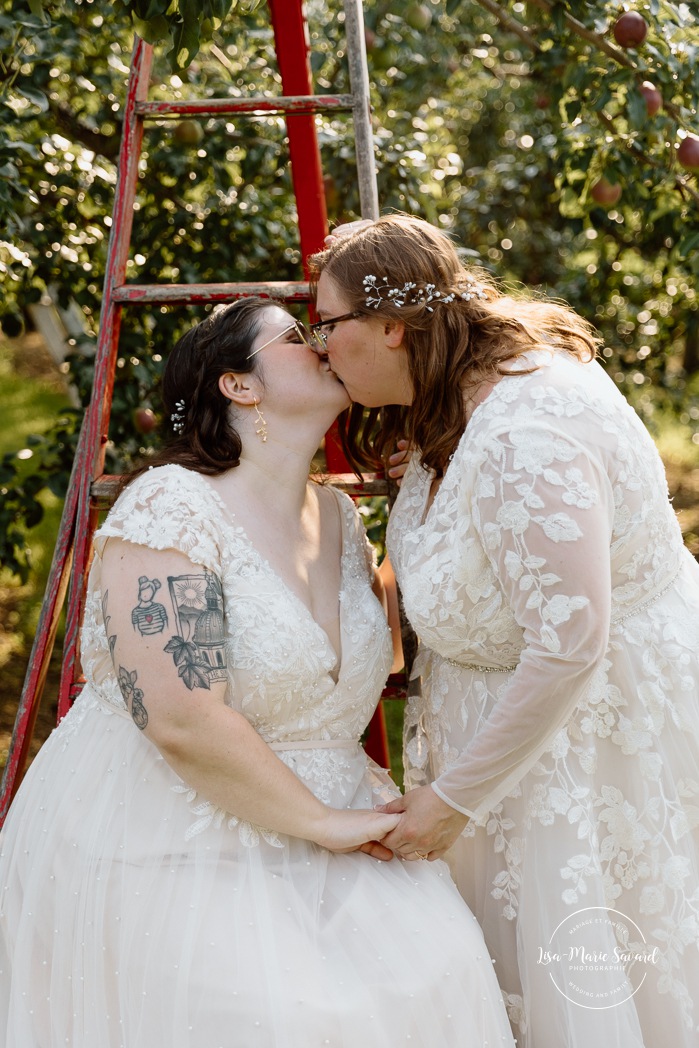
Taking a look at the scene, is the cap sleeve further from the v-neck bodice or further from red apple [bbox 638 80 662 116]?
red apple [bbox 638 80 662 116]

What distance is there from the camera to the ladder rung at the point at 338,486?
2.25 m

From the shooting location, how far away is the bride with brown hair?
1.71 meters

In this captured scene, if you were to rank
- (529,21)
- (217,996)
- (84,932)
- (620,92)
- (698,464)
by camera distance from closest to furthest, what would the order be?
1. (217,996)
2. (84,932)
3. (620,92)
4. (529,21)
5. (698,464)

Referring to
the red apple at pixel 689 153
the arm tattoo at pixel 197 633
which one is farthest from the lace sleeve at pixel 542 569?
the red apple at pixel 689 153

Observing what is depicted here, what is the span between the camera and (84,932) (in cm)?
179

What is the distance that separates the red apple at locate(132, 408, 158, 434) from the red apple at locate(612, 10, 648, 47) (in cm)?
171

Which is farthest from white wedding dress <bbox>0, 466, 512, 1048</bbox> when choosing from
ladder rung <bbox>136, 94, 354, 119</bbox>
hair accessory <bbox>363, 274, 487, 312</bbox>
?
ladder rung <bbox>136, 94, 354, 119</bbox>

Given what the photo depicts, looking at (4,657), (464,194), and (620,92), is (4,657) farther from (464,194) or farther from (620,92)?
(620,92)

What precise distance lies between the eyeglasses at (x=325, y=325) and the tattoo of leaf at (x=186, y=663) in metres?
0.67

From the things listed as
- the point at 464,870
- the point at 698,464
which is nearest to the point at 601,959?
the point at 464,870

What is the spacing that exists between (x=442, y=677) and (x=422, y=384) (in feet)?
1.92

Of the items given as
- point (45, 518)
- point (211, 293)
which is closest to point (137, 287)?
point (211, 293)

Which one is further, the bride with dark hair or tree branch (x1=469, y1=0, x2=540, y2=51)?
tree branch (x1=469, y1=0, x2=540, y2=51)

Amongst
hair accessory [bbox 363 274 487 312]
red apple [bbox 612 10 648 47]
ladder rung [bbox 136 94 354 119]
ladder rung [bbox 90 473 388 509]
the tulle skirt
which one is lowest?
the tulle skirt
